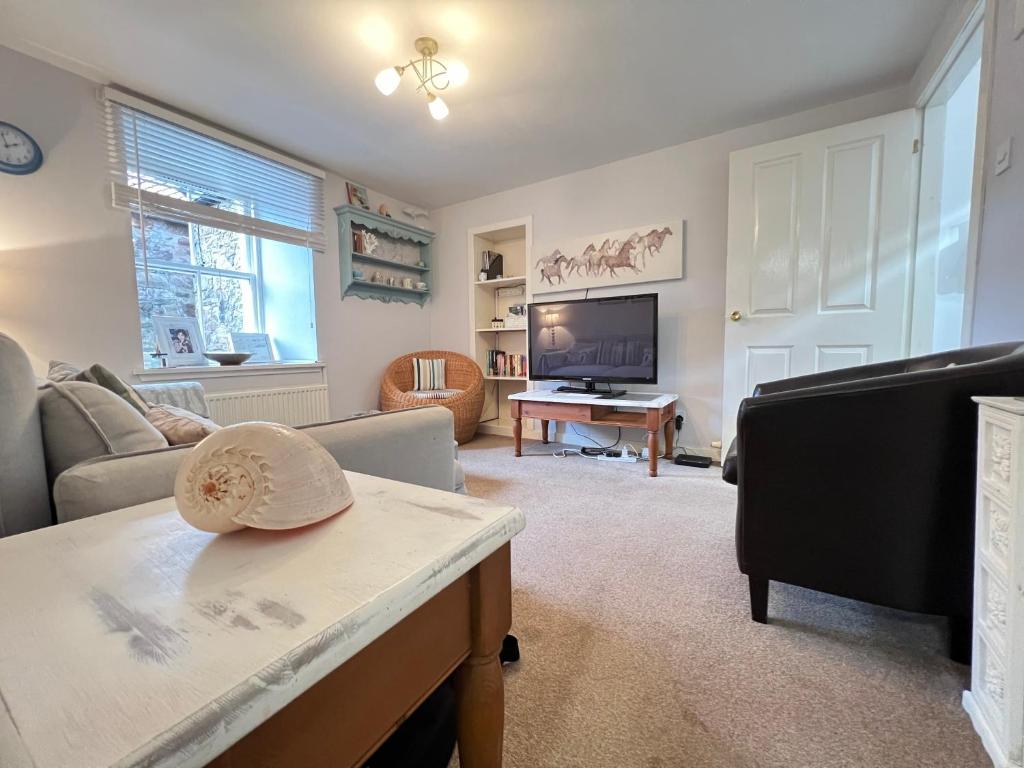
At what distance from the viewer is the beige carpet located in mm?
852

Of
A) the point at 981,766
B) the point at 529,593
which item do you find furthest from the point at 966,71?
the point at 529,593

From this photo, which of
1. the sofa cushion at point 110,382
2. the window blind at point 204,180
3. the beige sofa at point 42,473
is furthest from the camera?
the window blind at point 204,180

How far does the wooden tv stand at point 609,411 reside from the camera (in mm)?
2639

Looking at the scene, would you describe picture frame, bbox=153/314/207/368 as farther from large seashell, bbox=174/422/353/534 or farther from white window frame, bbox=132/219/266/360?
large seashell, bbox=174/422/353/534

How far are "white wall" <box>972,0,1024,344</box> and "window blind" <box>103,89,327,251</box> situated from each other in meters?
3.60

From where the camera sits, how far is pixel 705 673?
3.43 feet

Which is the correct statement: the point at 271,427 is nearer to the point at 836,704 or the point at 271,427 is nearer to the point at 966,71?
the point at 836,704

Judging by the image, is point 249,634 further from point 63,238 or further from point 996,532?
point 63,238

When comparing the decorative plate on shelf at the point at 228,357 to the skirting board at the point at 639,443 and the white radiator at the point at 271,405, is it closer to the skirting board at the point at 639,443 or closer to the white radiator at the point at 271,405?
the white radiator at the point at 271,405

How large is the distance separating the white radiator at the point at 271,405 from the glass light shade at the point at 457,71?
2.15 metres

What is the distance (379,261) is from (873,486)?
143 inches

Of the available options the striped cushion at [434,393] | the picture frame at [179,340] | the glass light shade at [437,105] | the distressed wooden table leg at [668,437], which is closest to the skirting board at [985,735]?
the distressed wooden table leg at [668,437]

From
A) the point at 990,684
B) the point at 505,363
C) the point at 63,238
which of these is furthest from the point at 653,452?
the point at 63,238

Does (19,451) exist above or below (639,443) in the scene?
above
